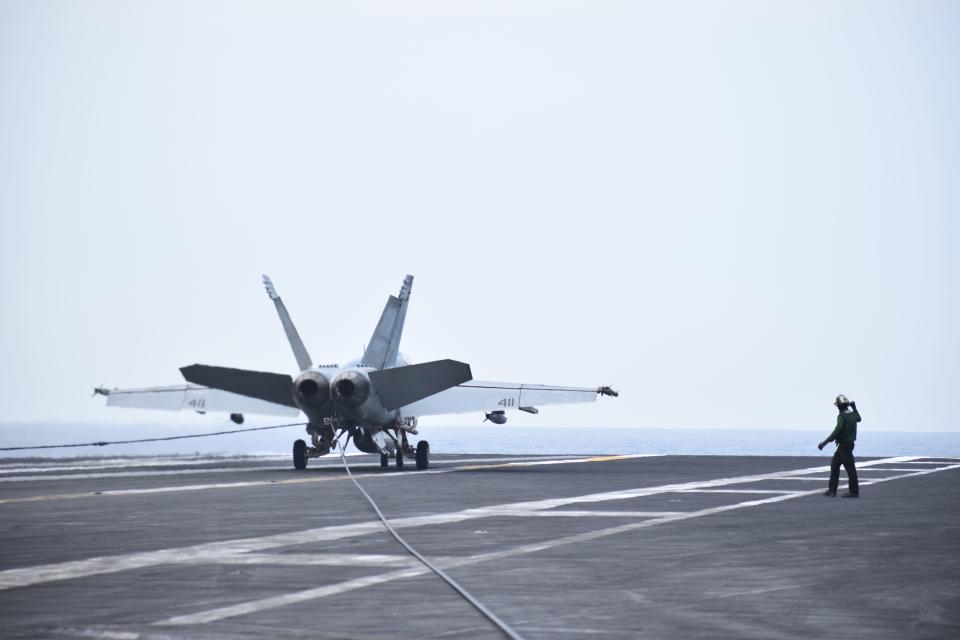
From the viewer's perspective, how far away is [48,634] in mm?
9047

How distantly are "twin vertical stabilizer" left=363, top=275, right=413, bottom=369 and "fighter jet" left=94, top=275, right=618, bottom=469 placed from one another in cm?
3

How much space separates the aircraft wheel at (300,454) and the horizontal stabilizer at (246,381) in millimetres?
1334

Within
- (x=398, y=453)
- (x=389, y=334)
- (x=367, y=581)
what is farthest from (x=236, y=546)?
(x=398, y=453)

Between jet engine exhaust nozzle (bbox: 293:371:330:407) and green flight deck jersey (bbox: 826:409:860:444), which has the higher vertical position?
jet engine exhaust nozzle (bbox: 293:371:330:407)

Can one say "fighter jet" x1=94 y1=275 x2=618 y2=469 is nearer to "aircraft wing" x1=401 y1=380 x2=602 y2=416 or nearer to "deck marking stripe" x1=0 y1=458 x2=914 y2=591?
"aircraft wing" x1=401 y1=380 x2=602 y2=416

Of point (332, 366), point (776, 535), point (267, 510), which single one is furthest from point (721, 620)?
point (332, 366)

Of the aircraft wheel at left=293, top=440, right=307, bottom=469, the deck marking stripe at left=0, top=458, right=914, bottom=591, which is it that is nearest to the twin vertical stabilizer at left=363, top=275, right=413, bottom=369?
the aircraft wheel at left=293, top=440, right=307, bottom=469

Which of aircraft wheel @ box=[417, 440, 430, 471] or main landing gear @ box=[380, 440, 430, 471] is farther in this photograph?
main landing gear @ box=[380, 440, 430, 471]

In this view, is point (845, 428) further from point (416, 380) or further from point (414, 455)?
point (414, 455)

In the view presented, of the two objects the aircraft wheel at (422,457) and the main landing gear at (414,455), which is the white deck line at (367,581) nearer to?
the aircraft wheel at (422,457)

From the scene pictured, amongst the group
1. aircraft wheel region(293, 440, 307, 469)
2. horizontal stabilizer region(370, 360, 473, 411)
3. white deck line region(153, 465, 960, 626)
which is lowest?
white deck line region(153, 465, 960, 626)

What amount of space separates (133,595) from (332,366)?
25.1 meters

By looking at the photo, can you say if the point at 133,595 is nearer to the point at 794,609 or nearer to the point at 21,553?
the point at 21,553

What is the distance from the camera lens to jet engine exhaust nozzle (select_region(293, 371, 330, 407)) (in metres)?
34.9
